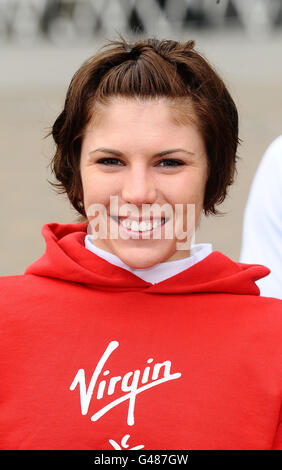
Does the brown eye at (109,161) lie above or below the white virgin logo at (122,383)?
above

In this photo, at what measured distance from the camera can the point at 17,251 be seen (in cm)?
695

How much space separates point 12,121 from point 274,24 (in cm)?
820

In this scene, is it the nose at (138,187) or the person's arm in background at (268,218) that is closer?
the nose at (138,187)

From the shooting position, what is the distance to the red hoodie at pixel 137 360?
2.06 meters

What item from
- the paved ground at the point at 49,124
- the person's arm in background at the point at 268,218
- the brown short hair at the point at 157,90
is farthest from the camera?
the paved ground at the point at 49,124

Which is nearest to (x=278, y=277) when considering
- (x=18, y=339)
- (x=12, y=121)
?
(x=18, y=339)

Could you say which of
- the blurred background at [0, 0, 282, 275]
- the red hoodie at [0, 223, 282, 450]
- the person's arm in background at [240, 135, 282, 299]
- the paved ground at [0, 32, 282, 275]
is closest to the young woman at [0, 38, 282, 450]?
the red hoodie at [0, 223, 282, 450]

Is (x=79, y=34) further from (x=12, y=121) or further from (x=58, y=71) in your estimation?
(x=12, y=121)

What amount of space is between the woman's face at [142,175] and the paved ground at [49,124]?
1.92 ft

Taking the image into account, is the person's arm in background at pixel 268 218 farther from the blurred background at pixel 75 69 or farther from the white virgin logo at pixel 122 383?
the blurred background at pixel 75 69

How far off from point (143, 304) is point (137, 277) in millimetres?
83

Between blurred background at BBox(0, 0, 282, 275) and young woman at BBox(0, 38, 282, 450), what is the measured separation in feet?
13.9

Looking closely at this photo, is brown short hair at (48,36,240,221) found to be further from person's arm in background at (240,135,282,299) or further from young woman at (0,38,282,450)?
person's arm in background at (240,135,282,299)

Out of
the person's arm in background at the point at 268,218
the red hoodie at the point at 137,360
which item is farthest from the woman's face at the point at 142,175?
the person's arm in background at the point at 268,218
